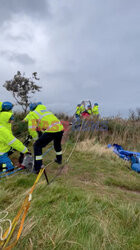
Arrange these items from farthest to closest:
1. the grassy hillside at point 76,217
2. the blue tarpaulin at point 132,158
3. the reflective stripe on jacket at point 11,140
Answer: the blue tarpaulin at point 132,158 < the reflective stripe on jacket at point 11,140 < the grassy hillside at point 76,217

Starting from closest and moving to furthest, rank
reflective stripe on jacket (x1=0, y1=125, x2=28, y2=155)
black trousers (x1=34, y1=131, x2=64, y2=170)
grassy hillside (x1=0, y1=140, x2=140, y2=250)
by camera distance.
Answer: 1. grassy hillside (x1=0, y1=140, x2=140, y2=250)
2. reflective stripe on jacket (x1=0, y1=125, x2=28, y2=155)
3. black trousers (x1=34, y1=131, x2=64, y2=170)

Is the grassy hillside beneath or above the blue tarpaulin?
above

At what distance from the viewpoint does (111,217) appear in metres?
1.92

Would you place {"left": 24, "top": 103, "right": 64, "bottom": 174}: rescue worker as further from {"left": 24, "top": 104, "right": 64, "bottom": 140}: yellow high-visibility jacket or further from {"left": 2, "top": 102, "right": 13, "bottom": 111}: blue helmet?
{"left": 2, "top": 102, "right": 13, "bottom": 111}: blue helmet

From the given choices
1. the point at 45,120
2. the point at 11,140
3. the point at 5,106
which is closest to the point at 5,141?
the point at 11,140

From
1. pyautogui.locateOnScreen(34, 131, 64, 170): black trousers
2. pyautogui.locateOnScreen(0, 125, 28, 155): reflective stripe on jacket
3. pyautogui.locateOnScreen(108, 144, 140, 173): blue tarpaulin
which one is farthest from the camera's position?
pyautogui.locateOnScreen(108, 144, 140, 173): blue tarpaulin

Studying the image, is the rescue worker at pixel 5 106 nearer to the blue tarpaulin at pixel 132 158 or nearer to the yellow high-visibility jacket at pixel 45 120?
the yellow high-visibility jacket at pixel 45 120

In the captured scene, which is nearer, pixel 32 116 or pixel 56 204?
pixel 56 204

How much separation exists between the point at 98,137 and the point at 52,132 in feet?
16.1

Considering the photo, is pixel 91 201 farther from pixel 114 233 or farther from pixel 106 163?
pixel 106 163

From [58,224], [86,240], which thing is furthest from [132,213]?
[58,224]

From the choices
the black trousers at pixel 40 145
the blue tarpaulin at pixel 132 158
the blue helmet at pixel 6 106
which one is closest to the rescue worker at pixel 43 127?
the black trousers at pixel 40 145

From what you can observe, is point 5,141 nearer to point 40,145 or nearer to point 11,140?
point 11,140

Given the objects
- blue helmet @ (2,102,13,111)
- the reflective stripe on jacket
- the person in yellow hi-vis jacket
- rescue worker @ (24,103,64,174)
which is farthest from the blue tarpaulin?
blue helmet @ (2,102,13,111)
